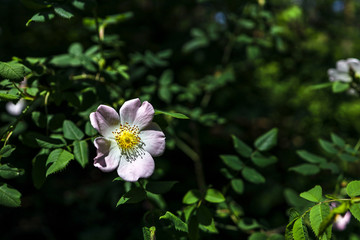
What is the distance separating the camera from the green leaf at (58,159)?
0.85 metres

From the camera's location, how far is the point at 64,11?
992mm

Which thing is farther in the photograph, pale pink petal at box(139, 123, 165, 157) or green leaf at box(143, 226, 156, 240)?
pale pink petal at box(139, 123, 165, 157)

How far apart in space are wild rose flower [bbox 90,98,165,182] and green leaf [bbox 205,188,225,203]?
0.23m

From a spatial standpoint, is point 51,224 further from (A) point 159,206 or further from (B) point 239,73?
(B) point 239,73

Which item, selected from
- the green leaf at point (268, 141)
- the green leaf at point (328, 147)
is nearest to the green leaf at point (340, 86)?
the green leaf at point (328, 147)

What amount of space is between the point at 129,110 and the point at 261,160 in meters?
0.58

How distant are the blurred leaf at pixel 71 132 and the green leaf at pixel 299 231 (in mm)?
684

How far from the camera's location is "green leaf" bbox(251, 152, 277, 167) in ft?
4.00

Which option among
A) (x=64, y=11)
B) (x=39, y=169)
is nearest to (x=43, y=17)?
(x=64, y=11)

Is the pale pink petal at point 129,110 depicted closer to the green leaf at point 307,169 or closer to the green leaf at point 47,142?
the green leaf at point 47,142

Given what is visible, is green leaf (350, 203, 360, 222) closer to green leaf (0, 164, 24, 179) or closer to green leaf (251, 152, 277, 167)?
green leaf (251, 152, 277, 167)

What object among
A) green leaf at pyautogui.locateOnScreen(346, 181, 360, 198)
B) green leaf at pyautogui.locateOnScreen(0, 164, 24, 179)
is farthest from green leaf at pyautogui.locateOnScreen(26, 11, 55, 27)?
green leaf at pyautogui.locateOnScreen(346, 181, 360, 198)

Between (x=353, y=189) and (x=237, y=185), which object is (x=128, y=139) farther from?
(x=353, y=189)

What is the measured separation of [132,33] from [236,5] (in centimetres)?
96
